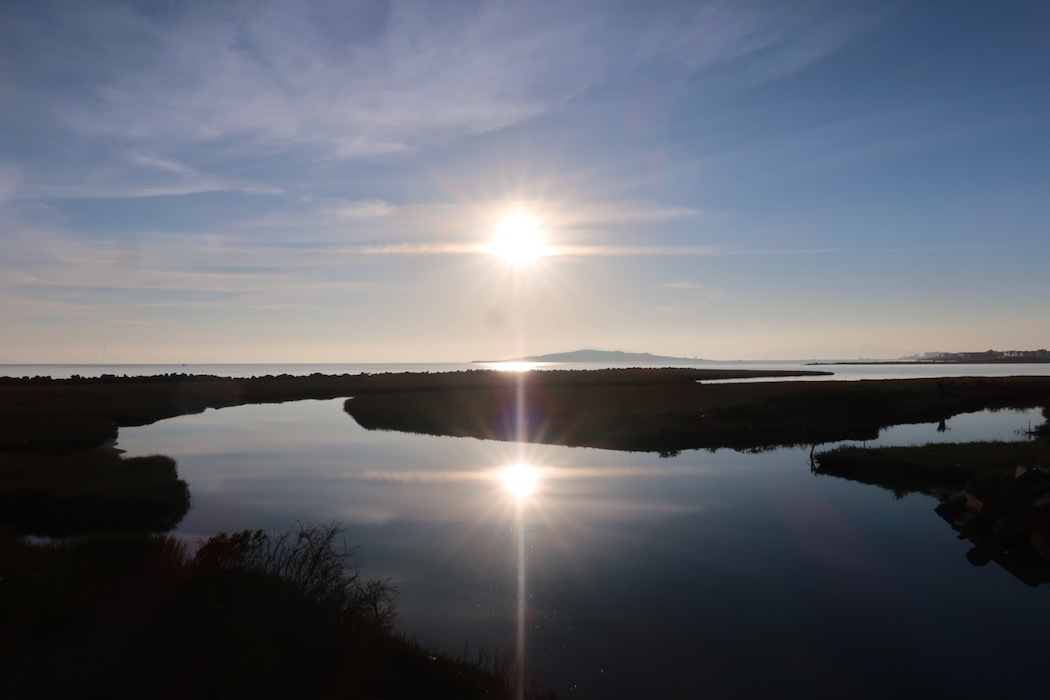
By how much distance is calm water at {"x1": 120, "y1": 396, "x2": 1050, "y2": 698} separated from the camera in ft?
48.3

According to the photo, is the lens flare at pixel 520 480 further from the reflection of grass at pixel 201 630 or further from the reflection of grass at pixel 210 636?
the reflection of grass at pixel 210 636

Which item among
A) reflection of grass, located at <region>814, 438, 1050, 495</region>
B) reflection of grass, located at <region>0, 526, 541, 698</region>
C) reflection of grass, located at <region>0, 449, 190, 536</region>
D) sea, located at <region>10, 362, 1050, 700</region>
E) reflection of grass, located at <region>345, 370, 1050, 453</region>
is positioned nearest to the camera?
reflection of grass, located at <region>0, 526, 541, 698</region>

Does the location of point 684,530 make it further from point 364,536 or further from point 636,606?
point 364,536

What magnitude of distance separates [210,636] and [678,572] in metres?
13.8

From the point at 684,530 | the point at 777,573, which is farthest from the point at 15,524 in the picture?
the point at 777,573

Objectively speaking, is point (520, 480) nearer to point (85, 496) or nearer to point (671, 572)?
point (671, 572)

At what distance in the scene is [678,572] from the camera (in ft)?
68.7

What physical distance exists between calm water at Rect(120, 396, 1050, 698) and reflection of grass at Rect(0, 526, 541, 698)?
2.91 meters

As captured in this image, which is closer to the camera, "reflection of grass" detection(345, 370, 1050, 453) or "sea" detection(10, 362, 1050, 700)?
"sea" detection(10, 362, 1050, 700)

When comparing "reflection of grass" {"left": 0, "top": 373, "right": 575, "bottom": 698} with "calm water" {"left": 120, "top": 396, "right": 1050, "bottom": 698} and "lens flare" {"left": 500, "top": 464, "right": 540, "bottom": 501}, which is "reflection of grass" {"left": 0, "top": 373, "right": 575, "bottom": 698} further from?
"lens flare" {"left": 500, "top": 464, "right": 540, "bottom": 501}

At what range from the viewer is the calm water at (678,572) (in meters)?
14.7

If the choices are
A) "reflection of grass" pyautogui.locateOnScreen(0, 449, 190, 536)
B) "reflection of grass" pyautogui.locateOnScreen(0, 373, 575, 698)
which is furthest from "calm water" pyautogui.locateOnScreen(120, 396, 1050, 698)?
"reflection of grass" pyautogui.locateOnScreen(0, 373, 575, 698)

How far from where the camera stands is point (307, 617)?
13.0 metres

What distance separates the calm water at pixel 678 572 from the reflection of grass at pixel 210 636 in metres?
2.91
